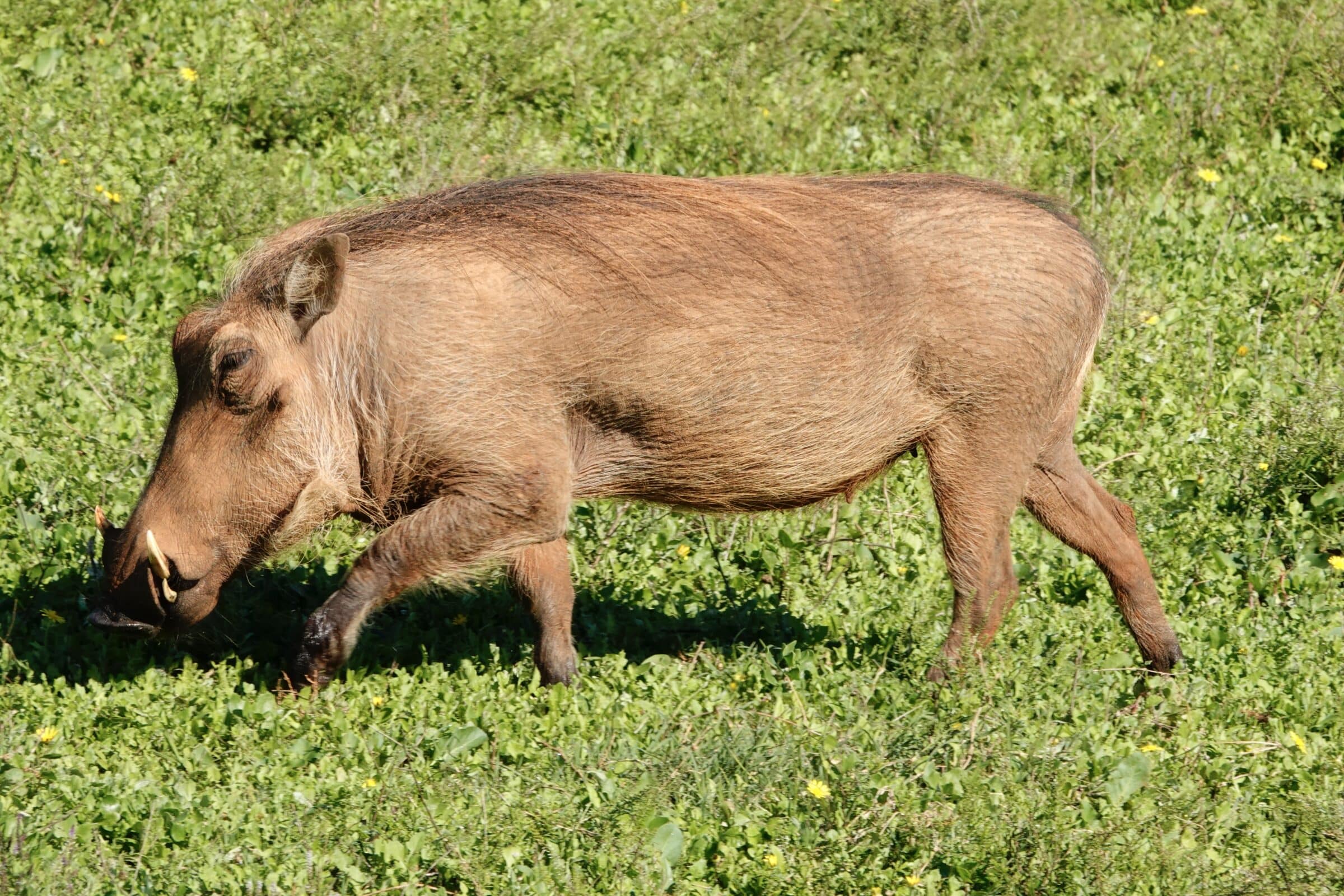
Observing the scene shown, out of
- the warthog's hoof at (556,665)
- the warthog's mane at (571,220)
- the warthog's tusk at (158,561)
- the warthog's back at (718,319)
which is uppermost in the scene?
the warthog's mane at (571,220)

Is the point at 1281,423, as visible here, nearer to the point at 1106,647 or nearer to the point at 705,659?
the point at 1106,647

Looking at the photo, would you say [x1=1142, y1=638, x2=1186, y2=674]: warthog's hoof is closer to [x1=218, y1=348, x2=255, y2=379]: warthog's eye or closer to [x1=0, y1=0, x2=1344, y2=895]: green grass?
[x1=0, y1=0, x2=1344, y2=895]: green grass

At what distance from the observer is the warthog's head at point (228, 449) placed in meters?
4.16

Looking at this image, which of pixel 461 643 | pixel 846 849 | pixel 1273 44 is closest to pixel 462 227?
pixel 461 643

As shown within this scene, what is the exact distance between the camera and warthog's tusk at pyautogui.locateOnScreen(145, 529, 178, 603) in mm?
4102

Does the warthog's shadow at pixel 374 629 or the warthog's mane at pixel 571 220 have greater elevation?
the warthog's mane at pixel 571 220

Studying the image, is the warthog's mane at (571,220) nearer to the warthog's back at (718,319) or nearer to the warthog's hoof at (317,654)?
the warthog's back at (718,319)

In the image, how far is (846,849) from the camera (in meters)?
3.78

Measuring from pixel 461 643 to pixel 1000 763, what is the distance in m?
1.66

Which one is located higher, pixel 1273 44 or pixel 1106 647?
pixel 1273 44

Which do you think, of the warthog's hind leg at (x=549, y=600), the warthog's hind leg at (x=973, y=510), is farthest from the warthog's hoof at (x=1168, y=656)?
the warthog's hind leg at (x=549, y=600)

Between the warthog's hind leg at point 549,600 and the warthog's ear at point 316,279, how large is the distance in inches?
36.2

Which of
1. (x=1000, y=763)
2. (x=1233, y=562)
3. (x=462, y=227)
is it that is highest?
(x=462, y=227)

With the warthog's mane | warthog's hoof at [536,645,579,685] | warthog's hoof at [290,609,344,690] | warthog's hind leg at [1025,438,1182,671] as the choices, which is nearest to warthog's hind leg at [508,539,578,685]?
warthog's hoof at [536,645,579,685]
